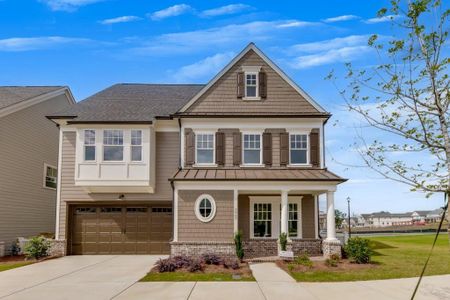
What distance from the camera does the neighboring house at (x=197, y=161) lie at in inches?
801

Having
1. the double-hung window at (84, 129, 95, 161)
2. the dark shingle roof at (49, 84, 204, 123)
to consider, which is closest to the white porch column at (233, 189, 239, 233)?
the dark shingle roof at (49, 84, 204, 123)

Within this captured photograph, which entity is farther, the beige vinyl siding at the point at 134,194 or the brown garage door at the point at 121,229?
the brown garage door at the point at 121,229

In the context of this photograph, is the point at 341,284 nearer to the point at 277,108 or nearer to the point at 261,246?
the point at 261,246

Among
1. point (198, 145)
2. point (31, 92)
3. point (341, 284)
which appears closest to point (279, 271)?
point (341, 284)

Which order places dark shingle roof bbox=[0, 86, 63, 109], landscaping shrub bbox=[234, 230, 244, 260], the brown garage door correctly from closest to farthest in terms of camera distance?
1. landscaping shrub bbox=[234, 230, 244, 260]
2. the brown garage door
3. dark shingle roof bbox=[0, 86, 63, 109]

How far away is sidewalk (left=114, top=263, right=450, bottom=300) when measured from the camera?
11281 millimetres

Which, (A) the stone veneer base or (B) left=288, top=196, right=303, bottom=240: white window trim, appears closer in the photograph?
(A) the stone veneer base

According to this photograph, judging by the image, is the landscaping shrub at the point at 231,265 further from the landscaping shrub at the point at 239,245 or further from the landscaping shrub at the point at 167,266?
the landscaping shrub at the point at 167,266

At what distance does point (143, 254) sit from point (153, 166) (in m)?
4.32

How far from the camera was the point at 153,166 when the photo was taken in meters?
21.1

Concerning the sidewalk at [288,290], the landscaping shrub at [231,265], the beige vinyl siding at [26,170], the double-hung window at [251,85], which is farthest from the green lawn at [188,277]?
the beige vinyl siding at [26,170]

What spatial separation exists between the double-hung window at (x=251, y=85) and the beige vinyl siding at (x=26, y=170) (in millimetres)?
11856

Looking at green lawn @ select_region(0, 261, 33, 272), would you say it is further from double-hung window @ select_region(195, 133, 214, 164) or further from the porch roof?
double-hung window @ select_region(195, 133, 214, 164)

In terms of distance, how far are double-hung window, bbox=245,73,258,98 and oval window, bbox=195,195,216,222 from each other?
552cm
